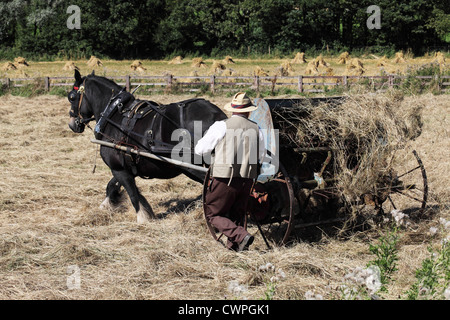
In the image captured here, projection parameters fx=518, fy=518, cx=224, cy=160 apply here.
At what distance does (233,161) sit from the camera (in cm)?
528

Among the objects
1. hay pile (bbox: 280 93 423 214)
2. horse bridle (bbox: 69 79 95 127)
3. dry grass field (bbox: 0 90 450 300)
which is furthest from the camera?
horse bridle (bbox: 69 79 95 127)

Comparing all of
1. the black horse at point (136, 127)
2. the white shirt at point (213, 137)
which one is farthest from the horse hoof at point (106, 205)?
the white shirt at point (213, 137)

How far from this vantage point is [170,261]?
523 centimetres

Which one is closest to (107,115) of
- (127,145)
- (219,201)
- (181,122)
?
(127,145)

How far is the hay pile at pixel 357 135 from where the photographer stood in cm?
570

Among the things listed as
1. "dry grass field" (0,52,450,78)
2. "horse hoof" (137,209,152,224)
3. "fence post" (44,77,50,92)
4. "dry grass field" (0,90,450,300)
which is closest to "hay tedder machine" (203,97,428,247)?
"dry grass field" (0,90,450,300)

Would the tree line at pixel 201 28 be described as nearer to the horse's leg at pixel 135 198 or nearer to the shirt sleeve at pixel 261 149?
the horse's leg at pixel 135 198

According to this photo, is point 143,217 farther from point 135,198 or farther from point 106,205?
point 106,205

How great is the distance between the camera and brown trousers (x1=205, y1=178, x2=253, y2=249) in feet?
17.6

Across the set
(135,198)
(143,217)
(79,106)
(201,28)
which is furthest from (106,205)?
(201,28)

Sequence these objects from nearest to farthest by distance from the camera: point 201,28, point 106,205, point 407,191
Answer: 1. point 407,191
2. point 106,205
3. point 201,28

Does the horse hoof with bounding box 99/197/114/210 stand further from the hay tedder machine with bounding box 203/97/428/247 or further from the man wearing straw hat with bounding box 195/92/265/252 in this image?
the man wearing straw hat with bounding box 195/92/265/252

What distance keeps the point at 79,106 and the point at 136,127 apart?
139 cm

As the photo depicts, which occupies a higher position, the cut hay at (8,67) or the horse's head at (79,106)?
the cut hay at (8,67)
